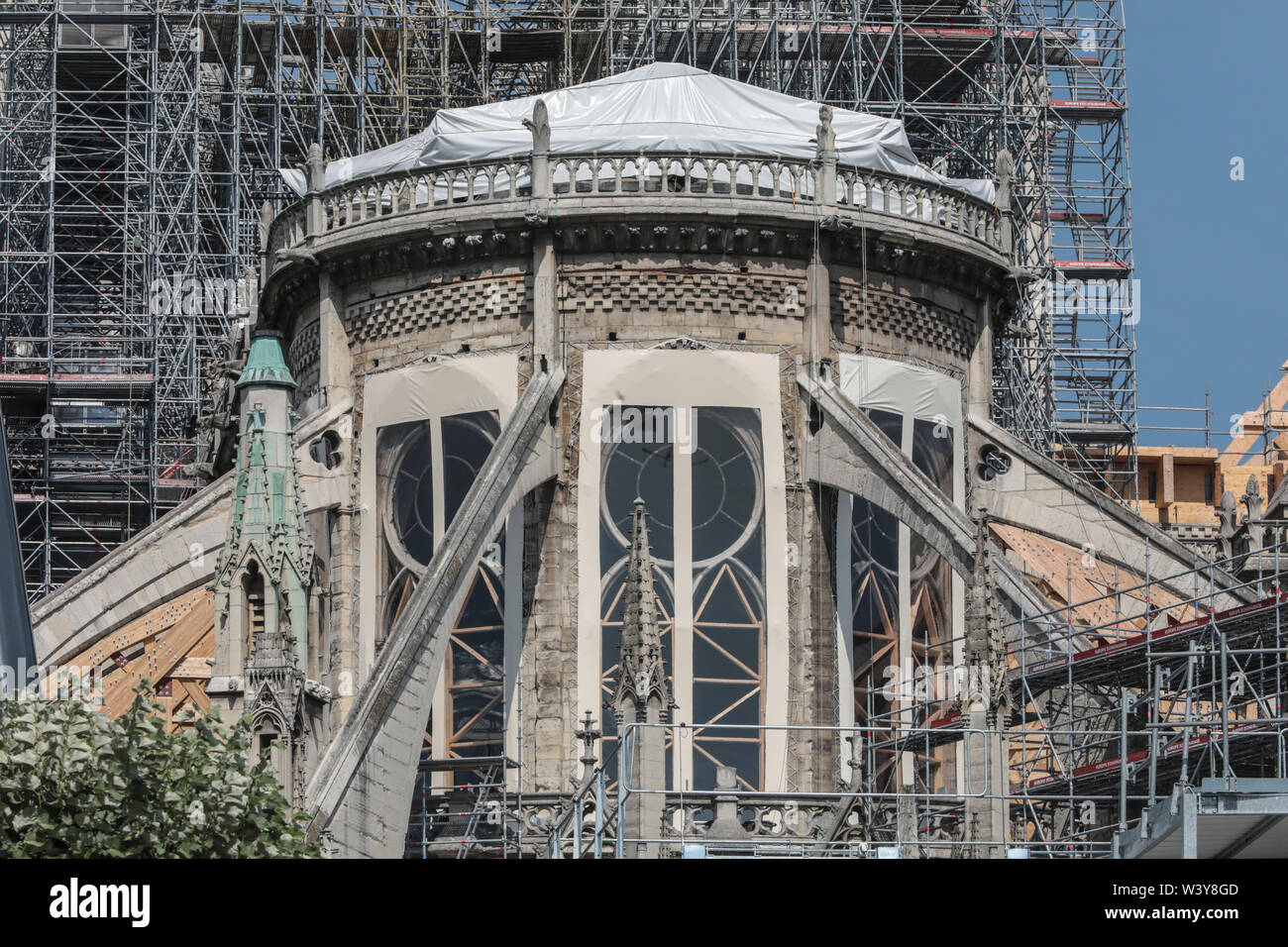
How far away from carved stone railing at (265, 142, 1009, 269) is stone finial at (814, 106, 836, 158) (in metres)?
0.17

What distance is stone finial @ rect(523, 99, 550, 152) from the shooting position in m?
39.3

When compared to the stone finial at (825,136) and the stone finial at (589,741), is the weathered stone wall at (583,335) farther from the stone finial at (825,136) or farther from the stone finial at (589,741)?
the stone finial at (825,136)

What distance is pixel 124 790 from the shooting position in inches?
1029

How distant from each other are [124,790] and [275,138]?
1235 inches

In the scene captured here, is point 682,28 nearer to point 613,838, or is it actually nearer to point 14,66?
point 14,66

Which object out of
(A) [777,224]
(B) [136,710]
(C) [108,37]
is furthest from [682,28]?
(B) [136,710]

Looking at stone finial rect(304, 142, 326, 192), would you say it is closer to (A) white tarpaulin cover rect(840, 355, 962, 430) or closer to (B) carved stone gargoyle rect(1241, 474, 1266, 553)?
(A) white tarpaulin cover rect(840, 355, 962, 430)

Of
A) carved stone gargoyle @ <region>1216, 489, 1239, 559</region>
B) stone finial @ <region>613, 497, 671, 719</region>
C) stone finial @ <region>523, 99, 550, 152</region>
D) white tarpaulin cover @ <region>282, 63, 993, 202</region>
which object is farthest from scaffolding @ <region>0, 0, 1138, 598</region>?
stone finial @ <region>613, 497, 671, 719</region>

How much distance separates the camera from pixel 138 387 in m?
55.6

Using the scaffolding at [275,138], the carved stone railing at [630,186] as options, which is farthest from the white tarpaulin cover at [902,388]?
the scaffolding at [275,138]

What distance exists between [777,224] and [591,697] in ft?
20.1

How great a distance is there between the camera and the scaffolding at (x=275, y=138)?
55562mm

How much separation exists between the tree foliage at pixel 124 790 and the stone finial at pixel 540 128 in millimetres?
13419

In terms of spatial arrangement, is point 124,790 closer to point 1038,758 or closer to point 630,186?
point 1038,758
